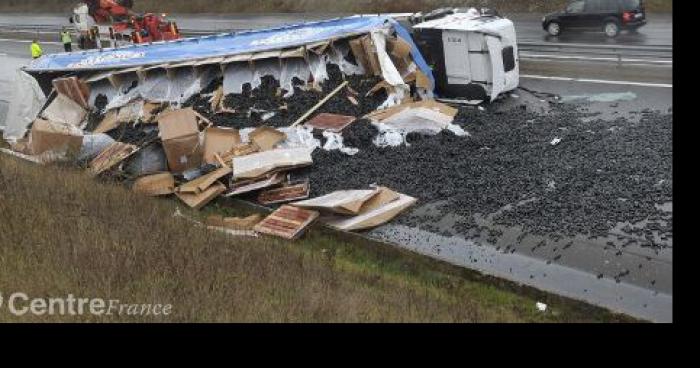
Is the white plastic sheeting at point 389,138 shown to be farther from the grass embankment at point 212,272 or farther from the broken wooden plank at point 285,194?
the grass embankment at point 212,272

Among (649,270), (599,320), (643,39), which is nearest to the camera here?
(599,320)

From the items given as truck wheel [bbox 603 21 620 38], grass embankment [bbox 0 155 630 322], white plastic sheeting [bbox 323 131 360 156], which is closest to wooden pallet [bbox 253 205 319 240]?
grass embankment [bbox 0 155 630 322]

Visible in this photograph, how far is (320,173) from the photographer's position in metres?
12.0

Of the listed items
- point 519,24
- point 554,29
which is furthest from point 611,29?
point 519,24

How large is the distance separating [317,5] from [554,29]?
56.5ft

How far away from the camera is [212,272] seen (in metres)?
6.57

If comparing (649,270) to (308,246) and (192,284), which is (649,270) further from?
(192,284)

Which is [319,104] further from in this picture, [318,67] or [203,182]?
[203,182]

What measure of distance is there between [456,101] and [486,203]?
17.1ft

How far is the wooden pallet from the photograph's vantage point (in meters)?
9.84

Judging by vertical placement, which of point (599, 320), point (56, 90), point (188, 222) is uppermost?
point (56, 90)

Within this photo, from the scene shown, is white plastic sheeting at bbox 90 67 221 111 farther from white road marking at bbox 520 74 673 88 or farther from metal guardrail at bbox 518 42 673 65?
metal guardrail at bbox 518 42 673 65

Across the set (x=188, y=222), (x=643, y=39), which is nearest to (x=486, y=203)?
(x=188, y=222)

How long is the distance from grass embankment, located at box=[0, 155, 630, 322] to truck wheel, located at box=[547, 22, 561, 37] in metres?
15.7
